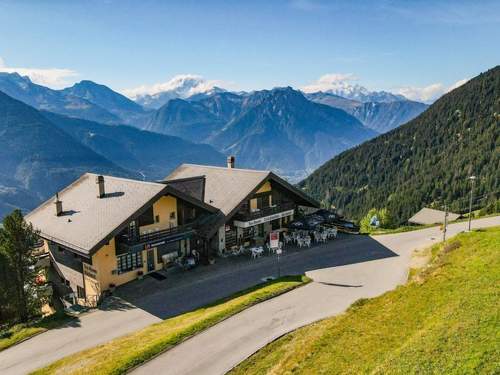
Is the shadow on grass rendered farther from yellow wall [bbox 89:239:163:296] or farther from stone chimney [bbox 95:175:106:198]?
stone chimney [bbox 95:175:106:198]

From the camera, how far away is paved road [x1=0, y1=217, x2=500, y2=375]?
72.0 ft

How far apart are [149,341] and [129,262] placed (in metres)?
13.3

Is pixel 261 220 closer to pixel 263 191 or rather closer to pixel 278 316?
pixel 263 191

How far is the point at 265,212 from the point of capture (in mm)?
43719

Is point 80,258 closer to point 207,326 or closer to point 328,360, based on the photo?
point 207,326

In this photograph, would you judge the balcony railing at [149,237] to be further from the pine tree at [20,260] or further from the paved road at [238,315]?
the pine tree at [20,260]

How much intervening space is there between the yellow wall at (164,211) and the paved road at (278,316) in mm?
13973

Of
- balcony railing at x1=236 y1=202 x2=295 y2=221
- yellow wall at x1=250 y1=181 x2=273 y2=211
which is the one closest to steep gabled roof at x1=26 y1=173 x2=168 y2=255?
balcony railing at x1=236 y1=202 x2=295 y2=221

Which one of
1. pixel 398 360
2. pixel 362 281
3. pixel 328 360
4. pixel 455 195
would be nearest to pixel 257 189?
pixel 362 281

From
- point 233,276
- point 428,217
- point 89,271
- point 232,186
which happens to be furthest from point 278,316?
point 428,217

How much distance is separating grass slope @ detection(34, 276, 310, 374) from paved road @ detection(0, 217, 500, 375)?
2.11ft

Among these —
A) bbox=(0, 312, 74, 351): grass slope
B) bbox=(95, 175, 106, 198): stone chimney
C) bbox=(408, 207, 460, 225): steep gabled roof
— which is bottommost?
bbox=(408, 207, 460, 225): steep gabled roof

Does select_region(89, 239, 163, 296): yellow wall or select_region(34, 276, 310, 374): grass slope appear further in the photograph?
select_region(89, 239, 163, 296): yellow wall

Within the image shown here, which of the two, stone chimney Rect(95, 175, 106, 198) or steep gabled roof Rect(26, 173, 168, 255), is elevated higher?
stone chimney Rect(95, 175, 106, 198)
